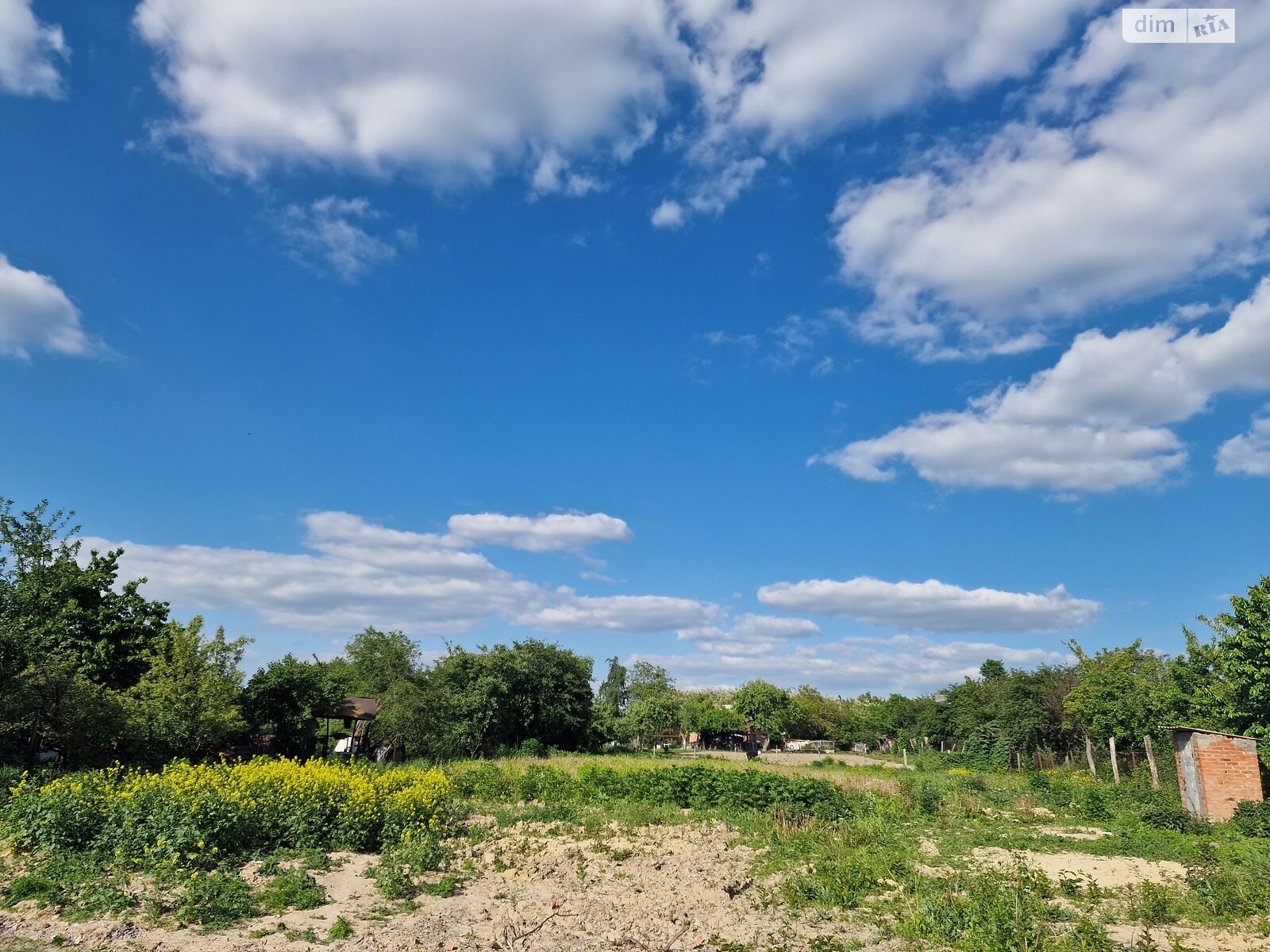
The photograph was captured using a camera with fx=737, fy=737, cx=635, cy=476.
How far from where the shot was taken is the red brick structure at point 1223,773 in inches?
667

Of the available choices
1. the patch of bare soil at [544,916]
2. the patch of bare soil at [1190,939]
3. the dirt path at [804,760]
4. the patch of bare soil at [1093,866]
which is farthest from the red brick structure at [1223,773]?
the dirt path at [804,760]

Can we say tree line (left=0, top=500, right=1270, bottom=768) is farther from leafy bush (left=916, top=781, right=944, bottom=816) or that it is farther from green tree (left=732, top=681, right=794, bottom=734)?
leafy bush (left=916, top=781, right=944, bottom=816)

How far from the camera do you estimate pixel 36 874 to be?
908 cm

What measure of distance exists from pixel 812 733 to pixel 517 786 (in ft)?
183

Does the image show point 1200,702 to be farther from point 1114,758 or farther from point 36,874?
point 36,874

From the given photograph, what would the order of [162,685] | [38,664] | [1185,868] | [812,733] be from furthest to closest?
[812,733] < [162,685] < [38,664] < [1185,868]

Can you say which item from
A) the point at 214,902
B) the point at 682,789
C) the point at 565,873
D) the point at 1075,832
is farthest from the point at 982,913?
the point at 682,789

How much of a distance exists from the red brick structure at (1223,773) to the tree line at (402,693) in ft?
2.63

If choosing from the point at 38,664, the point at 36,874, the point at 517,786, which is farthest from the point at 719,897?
the point at 38,664

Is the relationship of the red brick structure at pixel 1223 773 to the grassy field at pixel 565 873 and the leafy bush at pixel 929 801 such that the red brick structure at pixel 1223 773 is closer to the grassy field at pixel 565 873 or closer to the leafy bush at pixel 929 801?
the grassy field at pixel 565 873

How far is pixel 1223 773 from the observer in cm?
1708

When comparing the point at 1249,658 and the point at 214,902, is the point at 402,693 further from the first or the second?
the point at 1249,658

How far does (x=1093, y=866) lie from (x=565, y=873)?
8686mm

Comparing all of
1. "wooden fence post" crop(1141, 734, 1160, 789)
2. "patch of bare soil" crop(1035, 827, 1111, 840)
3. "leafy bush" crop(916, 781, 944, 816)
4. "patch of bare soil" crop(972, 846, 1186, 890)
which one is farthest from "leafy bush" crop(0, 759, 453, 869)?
"wooden fence post" crop(1141, 734, 1160, 789)
